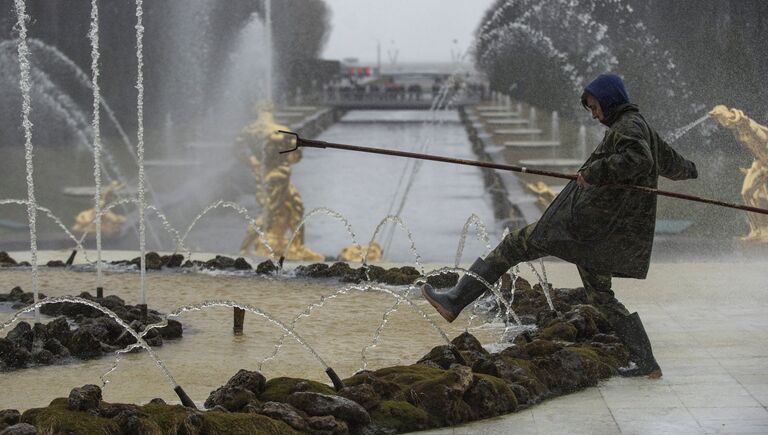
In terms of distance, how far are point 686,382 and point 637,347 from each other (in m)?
0.29

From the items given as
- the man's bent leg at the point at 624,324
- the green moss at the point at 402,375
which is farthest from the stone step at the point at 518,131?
the green moss at the point at 402,375

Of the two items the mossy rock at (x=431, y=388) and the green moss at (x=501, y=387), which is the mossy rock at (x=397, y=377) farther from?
the green moss at (x=501, y=387)

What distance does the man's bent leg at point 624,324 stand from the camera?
6.46 metres

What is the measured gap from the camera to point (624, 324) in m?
6.61

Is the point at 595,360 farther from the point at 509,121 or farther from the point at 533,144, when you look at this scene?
the point at 509,121

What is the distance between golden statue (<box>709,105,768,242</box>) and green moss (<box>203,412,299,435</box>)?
28.9 feet

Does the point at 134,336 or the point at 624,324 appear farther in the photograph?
the point at 134,336

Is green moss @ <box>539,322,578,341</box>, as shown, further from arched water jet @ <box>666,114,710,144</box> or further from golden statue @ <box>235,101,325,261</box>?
arched water jet @ <box>666,114,710,144</box>

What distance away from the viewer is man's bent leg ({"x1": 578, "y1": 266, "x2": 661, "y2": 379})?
6465 mm

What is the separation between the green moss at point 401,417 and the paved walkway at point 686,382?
0.09 metres

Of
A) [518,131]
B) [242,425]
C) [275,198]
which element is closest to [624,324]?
[242,425]

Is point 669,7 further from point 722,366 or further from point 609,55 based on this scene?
point 722,366

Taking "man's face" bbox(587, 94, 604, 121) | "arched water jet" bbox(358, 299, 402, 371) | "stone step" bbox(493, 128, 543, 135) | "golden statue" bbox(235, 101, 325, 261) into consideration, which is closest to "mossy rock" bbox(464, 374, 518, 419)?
"arched water jet" bbox(358, 299, 402, 371)

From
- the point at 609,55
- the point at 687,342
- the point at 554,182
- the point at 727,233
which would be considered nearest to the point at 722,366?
the point at 687,342
